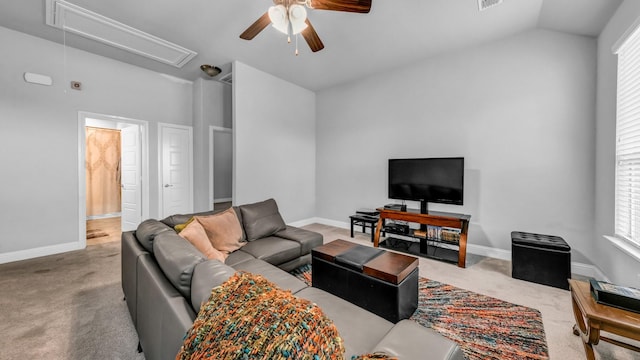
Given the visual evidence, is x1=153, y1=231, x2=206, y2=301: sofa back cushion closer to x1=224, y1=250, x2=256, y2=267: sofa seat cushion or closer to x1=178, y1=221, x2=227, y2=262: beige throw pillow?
x1=178, y1=221, x2=227, y2=262: beige throw pillow

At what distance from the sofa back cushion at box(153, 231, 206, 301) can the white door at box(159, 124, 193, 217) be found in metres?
3.66

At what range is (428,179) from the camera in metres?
3.60

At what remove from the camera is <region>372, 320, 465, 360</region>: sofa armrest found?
0.85m

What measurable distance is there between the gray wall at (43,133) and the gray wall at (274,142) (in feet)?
6.80

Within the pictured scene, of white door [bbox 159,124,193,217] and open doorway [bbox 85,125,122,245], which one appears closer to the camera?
white door [bbox 159,124,193,217]

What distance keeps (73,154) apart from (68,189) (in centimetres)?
53

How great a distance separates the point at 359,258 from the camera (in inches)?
83.7

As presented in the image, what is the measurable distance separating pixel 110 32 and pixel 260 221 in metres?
3.15

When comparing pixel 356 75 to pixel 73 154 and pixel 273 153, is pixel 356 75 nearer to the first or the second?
pixel 273 153

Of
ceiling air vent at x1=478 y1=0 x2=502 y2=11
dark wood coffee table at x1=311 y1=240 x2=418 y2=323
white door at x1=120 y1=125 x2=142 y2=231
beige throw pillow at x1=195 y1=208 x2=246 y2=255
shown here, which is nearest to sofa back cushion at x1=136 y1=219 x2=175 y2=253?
beige throw pillow at x1=195 y1=208 x2=246 y2=255

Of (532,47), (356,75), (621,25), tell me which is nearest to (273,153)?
(356,75)

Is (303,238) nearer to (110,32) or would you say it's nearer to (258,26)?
(258,26)

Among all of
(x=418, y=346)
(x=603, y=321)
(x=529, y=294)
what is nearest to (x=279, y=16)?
(x=418, y=346)

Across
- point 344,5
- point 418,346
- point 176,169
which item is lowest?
point 418,346
